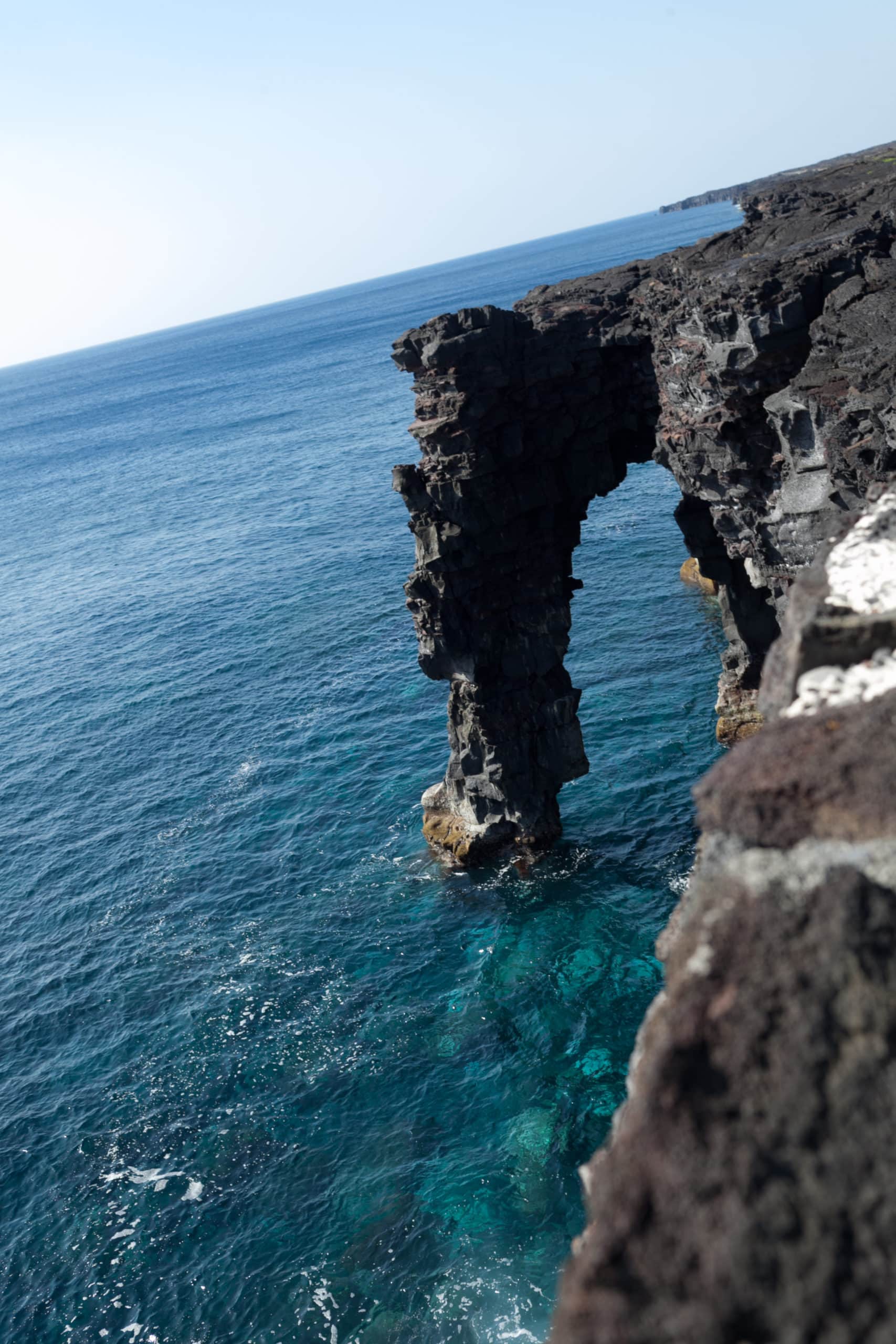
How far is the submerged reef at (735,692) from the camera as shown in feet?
23.5

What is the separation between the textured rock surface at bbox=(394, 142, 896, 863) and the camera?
98.1ft

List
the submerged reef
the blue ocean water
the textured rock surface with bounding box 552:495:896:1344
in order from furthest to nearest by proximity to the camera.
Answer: the blue ocean water → the submerged reef → the textured rock surface with bounding box 552:495:896:1344

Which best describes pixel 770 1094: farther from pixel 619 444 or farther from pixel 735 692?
pixel 619 444

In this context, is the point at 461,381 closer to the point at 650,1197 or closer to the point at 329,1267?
the point at 329,1267

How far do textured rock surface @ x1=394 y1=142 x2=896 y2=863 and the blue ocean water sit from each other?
5.44 metres

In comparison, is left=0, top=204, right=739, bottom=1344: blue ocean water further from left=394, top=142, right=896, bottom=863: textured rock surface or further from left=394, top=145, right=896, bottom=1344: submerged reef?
left=394, top=145, right=896, bottom=1344: submerged reef

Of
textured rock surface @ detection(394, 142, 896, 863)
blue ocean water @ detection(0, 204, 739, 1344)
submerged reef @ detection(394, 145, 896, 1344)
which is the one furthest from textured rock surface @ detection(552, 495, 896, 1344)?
blue ocean water @ detection(0, 204, 739, 1344)

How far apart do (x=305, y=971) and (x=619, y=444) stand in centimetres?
2926

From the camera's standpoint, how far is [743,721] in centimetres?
4784

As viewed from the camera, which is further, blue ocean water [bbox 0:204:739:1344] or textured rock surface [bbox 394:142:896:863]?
textured rock surface [bbox 394:142:896:863]

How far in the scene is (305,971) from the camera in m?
40.0

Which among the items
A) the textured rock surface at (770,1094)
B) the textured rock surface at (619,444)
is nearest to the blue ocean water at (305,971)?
the textured rock surface at (619,444)

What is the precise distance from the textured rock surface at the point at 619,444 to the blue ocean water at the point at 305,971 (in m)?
5.44

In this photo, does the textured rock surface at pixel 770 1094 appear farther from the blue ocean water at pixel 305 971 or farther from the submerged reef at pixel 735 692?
the blue ocean water at pixel 305 971
